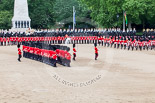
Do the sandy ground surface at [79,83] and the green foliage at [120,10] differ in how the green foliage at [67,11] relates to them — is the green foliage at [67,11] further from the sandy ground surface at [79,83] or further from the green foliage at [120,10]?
the sandy ground surface at [79,83]

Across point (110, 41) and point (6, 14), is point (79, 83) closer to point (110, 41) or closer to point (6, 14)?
point (110, 41)

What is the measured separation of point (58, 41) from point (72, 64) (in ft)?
82.0

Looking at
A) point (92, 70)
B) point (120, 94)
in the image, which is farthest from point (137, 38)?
point (120, 94)

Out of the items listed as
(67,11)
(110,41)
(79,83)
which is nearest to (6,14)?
(67,11)

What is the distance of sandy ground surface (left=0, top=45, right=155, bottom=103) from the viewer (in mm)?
15766

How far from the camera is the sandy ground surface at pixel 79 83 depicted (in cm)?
1577

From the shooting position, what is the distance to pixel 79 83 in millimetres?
19328

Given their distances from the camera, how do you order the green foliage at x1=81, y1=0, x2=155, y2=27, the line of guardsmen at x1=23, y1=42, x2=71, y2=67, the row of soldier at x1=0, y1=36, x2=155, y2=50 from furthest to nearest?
1. the green foliage at x1=81, y1=0, x2=155, y2=27
2. the row of soldier at x1=0, y1=36, x2=155, y2=50
3. the line of guardsmen at x1=23, y1=42, x2=71, y2=67

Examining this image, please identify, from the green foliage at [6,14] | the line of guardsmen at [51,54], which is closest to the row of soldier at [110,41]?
the line of guardsmen at [51,54]

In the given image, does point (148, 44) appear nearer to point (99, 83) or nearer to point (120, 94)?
point (99, 83)

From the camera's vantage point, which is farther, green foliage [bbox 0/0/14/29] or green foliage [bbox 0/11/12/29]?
green foliage [bbox 0/0/14/29]

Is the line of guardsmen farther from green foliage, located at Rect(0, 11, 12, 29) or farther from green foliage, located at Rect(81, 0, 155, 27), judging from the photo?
green foliage, located at Rect(0, 11, 12, 29)

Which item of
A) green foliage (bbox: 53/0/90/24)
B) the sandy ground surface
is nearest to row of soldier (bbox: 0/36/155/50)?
the sandy ground surface

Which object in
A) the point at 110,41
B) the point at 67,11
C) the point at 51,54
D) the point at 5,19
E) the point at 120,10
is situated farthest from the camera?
the point at 67,11
